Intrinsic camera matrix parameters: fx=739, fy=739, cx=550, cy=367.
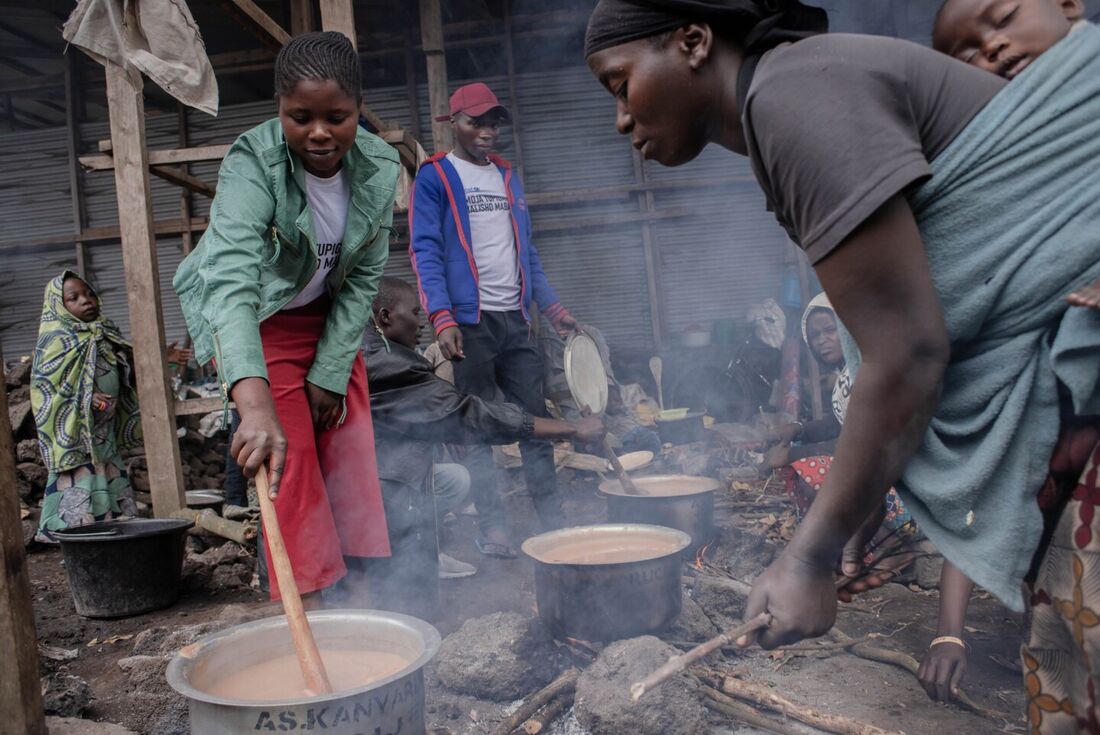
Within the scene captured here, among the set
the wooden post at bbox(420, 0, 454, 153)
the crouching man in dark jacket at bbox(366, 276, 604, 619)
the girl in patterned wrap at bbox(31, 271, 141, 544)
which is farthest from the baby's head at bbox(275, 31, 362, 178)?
the girl in patterned wrap at bbox(31, 271, 141, 544)

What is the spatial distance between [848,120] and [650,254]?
330 inches

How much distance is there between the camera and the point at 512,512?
18.4 ft

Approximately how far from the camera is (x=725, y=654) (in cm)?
320

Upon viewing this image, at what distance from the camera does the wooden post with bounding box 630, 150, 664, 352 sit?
9227 mm

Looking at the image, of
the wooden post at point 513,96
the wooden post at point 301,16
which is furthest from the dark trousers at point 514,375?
the wooden post at point 513,96

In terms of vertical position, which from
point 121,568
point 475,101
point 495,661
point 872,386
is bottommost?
point 495,661

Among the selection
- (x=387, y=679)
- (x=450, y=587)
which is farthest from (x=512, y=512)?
(x=387, y=679)

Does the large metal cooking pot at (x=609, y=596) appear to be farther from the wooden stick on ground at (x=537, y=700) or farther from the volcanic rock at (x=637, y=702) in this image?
the volcanic rock at (x=637, y=702)

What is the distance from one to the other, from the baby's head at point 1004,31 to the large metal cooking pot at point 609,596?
2.06 metres

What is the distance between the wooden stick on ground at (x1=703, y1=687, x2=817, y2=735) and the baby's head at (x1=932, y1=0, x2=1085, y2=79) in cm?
207

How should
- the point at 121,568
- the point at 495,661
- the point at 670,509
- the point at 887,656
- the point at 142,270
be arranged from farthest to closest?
the point at 142,270 → the point at 121,568 → the point at 670,509 → the point at 887,656 → the point at 495,661

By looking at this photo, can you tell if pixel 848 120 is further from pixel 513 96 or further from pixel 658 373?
pixel 513 96

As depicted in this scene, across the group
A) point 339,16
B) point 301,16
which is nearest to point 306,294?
point 339,16

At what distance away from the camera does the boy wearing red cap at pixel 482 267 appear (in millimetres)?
4633
